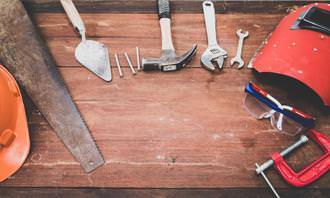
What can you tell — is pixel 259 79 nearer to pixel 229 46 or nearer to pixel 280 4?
pixel 229 46

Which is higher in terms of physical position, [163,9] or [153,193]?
[163,9]

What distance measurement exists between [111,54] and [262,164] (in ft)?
1.64

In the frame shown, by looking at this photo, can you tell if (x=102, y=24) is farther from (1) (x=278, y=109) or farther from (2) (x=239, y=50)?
(1) (x=278, y=109)

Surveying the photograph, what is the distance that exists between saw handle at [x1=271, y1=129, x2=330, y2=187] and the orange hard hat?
0.59 metres

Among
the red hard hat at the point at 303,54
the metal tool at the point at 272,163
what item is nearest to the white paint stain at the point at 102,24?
the red hard hat at the point at 303,54

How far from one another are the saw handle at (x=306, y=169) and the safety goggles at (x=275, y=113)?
62 millimetres

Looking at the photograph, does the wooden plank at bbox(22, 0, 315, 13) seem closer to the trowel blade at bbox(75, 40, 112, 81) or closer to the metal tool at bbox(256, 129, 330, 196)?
the trowel blade at bbox(75, 40, 112, 81)

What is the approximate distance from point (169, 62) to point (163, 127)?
0.60 feet

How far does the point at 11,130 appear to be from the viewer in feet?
3.00

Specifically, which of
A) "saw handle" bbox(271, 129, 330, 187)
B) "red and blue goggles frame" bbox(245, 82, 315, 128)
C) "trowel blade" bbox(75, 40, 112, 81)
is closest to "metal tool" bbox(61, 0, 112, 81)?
"trowel blade" bbox(75, 40, 112, 81)

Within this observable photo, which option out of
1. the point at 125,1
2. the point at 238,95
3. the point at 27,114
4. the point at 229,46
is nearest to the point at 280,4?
the point at 229,46

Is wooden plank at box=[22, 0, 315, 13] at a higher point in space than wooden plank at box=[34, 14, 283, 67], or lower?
higher

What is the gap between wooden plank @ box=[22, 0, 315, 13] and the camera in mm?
1167

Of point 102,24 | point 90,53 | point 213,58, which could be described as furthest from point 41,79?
point 213,58
